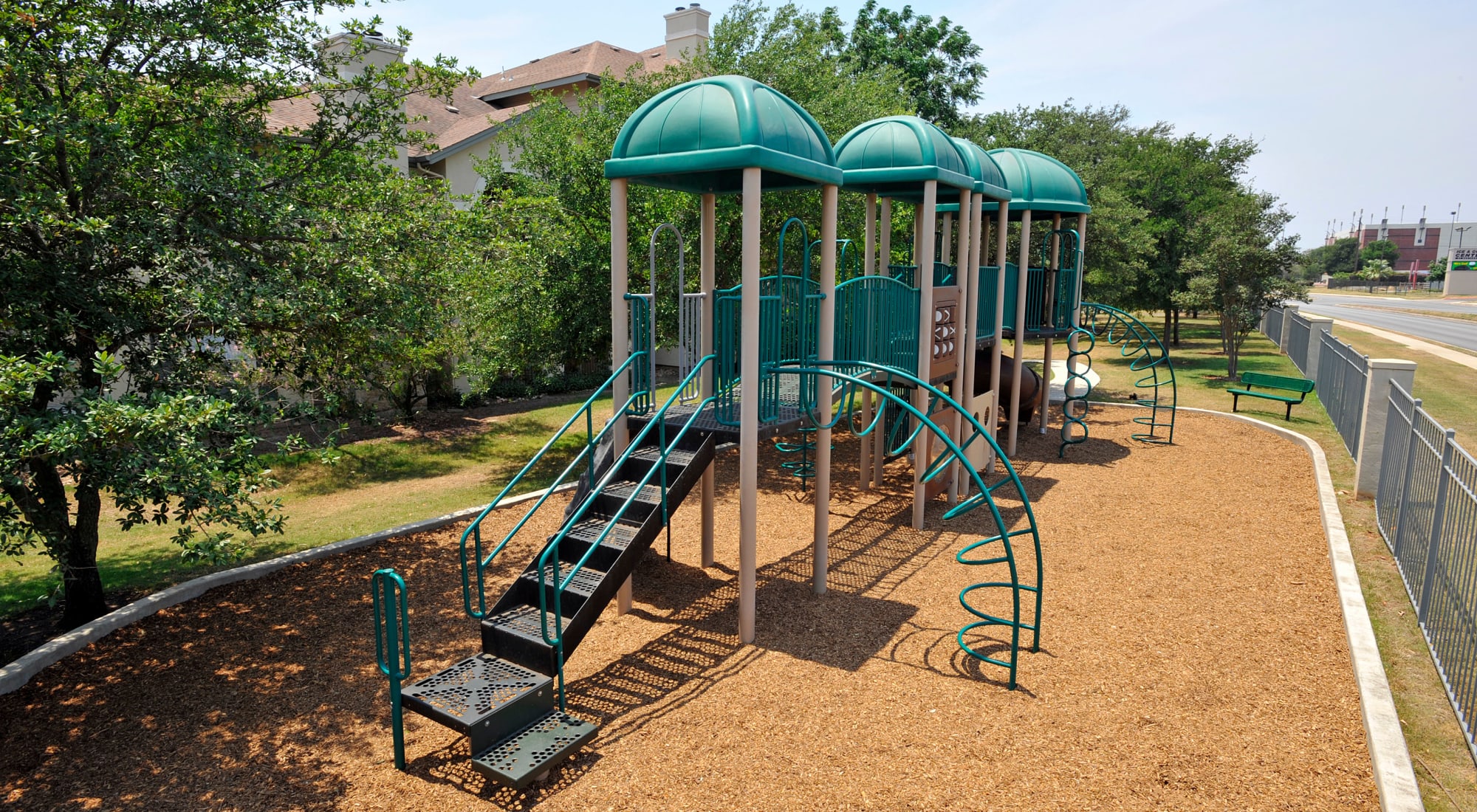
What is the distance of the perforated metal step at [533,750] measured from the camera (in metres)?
5.07

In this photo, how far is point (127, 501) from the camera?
5.54 metres

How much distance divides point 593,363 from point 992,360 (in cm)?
1453

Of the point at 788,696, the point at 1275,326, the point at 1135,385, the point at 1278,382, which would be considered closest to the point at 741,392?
the point at 788,696

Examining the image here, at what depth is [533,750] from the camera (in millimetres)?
5316

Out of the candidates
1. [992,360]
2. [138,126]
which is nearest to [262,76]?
[138,126]

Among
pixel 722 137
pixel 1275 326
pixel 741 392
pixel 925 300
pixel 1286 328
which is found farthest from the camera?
pixel 1275 326

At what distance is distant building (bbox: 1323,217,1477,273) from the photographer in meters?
147

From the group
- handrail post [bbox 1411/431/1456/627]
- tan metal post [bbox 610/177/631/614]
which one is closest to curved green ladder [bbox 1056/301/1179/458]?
handrail post [bbox 1411/431/1456/627]

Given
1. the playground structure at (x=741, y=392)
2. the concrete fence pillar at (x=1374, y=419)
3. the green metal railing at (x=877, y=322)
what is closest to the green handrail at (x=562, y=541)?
the playground structure at (x=741, y=392)

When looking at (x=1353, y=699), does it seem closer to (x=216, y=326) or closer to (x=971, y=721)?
(x=971, y=721)

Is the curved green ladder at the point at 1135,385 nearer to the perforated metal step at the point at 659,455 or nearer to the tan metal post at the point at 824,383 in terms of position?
the tan metal post at the point at 824,383

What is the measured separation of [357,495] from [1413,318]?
5435cm

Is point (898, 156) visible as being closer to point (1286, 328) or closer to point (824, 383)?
point (824, 383)

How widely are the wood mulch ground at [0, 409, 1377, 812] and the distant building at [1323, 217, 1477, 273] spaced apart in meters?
176
